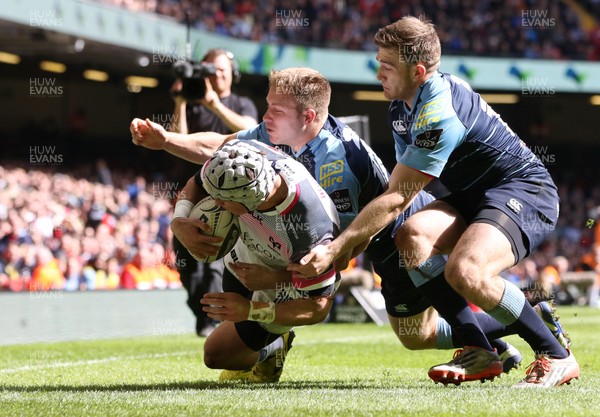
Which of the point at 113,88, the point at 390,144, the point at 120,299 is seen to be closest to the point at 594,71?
the point at 390,144

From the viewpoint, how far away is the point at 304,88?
5.39m

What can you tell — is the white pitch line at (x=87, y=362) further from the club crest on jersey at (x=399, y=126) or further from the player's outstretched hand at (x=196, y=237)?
the club crest on jersey at (x=399, y=126)

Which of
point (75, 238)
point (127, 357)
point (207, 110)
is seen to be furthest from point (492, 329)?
point (75, 238)

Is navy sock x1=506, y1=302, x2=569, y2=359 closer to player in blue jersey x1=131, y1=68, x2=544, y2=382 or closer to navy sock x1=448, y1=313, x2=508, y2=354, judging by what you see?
player in blue jersey x1=131, y1=68, x2=544, y2=382

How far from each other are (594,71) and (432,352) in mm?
25356

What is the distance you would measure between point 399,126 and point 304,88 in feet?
2.29

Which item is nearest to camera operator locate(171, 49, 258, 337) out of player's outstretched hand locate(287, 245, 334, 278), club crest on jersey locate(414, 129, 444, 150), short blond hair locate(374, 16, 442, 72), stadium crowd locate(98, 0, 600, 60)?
short blond hair locate(374, 16, 442, 72)

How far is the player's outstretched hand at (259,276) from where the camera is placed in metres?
5.23

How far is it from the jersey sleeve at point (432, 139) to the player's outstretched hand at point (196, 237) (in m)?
1.10

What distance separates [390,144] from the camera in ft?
115

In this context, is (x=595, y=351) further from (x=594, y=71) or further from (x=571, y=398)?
(x=594, y=71)

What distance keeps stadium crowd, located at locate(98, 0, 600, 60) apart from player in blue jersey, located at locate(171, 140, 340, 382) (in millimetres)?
23954

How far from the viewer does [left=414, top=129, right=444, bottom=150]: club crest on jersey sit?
520cm

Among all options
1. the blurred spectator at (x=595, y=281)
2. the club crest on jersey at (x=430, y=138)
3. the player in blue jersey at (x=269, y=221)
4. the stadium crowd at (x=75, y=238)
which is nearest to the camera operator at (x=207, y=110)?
the player in blue jersey at (x=269, y=221)
